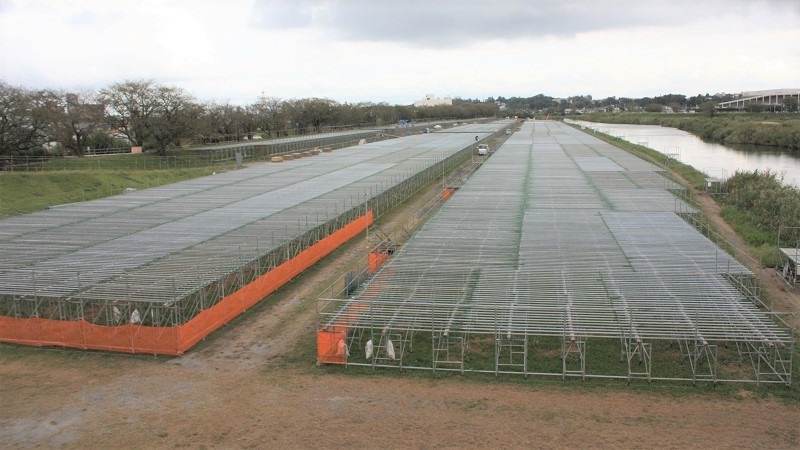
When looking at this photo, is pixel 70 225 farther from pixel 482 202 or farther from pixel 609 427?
pixel 609 427

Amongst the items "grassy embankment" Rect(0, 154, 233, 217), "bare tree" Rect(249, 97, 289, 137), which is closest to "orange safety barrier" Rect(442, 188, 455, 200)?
"grassy embankment" Rect(0, 154, 233, 217)

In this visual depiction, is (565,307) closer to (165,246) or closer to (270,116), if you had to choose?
(165,246)

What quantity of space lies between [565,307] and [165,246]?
14838mm

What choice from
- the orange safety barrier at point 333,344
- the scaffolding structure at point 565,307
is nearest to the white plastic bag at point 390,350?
the scaffolding structure at point 565,307

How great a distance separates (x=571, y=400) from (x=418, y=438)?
383 centimetres

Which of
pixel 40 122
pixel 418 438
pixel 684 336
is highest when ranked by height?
pixel 40 122

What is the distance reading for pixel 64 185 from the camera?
45.2 meters

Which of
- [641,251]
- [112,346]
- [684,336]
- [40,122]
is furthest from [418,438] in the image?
[40,122]

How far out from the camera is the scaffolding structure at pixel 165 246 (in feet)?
61.5

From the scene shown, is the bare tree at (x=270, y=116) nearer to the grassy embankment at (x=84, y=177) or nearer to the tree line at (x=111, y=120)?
the tree line at (x=111, y=120)

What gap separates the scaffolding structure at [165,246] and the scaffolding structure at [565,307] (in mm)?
3927

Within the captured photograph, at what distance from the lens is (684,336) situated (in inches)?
→ 629

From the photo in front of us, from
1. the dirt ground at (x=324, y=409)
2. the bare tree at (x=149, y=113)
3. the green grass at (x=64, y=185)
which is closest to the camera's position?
the dirt ground at (x=324, y=409)

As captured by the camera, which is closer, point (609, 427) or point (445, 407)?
point (609, 427)
